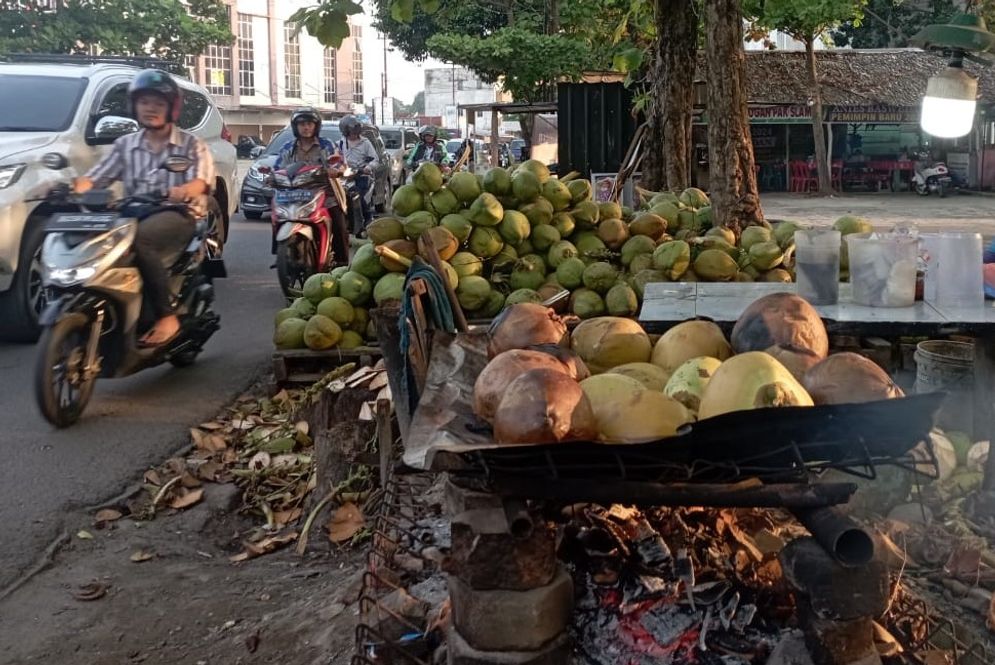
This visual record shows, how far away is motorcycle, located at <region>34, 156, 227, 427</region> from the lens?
17.1 feet

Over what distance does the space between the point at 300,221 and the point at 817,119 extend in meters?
18.9

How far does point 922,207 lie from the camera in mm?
22906

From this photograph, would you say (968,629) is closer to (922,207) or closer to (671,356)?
(671,356)

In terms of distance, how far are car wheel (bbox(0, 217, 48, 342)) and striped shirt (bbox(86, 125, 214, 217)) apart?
5.22 ft

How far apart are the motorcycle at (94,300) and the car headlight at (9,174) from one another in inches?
59.3

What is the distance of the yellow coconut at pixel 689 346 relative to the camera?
2854 millimetres

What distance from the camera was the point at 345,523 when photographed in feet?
13.8

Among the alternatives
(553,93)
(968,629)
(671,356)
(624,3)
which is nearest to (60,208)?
(671,356)

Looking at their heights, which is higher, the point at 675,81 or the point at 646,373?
the point at 675,81

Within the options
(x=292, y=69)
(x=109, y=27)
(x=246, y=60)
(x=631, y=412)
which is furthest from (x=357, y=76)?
(x=631, y=412)

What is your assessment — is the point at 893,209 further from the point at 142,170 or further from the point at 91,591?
the point at 91,591

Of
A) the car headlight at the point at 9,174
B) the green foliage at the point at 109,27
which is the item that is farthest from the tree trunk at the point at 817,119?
the car headlight at the point at 9,174

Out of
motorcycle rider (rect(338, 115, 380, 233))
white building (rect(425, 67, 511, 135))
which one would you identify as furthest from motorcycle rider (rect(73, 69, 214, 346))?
white building (rect(425, 67, 511, 135))

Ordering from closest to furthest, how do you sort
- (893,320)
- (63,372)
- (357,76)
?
(893,320) → (63,372) → (357,76)
